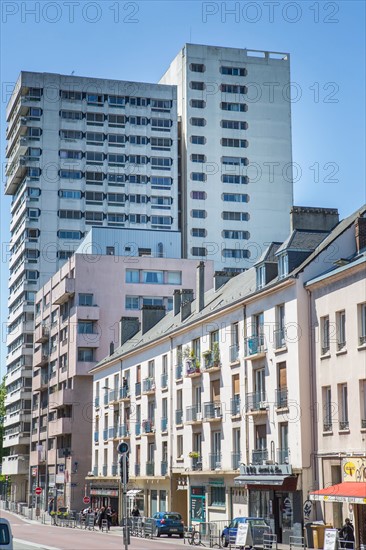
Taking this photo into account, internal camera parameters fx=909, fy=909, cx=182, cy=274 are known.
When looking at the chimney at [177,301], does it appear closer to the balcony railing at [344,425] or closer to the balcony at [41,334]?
the balcony railing at [344,425]

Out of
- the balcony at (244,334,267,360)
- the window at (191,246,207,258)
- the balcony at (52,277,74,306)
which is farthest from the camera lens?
the window at (191,246,207,258)

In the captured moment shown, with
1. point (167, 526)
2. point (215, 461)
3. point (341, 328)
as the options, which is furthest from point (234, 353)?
point (341, 328)

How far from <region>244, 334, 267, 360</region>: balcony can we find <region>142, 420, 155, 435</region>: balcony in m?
16.6

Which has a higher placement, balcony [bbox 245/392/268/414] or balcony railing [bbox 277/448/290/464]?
balcony [bbox 245/392/268/414]

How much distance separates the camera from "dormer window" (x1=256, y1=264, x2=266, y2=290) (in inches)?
1777

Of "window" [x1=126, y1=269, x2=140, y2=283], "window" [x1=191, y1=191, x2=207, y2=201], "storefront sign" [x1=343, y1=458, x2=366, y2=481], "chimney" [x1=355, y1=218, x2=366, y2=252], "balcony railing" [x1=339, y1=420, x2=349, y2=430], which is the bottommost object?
"storefront sign" [x1=343, y1=458, x2=366, y2=481]

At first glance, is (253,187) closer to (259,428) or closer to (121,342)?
(121,342)

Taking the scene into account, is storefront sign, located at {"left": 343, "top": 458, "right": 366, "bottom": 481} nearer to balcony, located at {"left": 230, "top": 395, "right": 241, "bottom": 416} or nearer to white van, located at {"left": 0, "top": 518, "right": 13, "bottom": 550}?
balcony, located at {"left": 230, "top": 395, "right": 241, "bottom": 416}

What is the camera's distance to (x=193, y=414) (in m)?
52.8

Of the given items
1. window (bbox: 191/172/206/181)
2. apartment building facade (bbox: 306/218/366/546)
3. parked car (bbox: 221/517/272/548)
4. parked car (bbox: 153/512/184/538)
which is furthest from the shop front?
window (bbox: 191/172/206/181)

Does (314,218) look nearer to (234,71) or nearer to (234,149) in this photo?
(234,149)

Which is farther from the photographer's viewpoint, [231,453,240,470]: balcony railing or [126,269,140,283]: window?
[126,269,140,283]: window

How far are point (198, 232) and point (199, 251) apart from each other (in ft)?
9.35

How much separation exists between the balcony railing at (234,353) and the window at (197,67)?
75.4 meters
